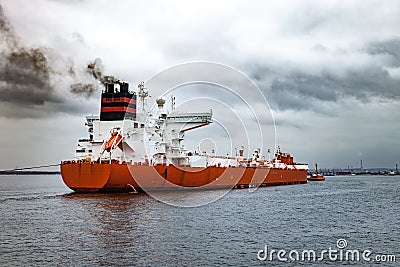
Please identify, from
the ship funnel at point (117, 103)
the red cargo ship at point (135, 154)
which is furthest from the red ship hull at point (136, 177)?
the ship funnel at point (117, 103)

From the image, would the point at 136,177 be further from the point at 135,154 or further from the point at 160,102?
the point at 160,102

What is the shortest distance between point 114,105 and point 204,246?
61.6 ft

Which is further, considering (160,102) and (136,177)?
(160,102)

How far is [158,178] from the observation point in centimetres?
2959

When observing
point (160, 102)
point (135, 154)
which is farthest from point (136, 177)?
point (160, 102)

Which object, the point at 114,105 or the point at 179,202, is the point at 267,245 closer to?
the point at 179,202

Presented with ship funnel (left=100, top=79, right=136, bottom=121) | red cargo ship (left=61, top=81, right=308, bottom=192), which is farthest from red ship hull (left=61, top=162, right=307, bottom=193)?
ship funnel (left=100, top=79, right=136, bottom=121)

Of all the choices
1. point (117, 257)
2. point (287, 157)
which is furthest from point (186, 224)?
point (287, 157)

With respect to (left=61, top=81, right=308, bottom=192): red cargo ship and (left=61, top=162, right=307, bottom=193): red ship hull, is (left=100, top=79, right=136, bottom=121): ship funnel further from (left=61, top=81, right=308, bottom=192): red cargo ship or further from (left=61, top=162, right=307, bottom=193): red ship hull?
(left=61, top=162, right=307, bottom=193): red ship hull

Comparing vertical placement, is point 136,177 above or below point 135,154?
below

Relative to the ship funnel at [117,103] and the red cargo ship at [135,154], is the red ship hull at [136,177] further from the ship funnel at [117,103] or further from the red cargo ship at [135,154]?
the ship funnel at [117,103]

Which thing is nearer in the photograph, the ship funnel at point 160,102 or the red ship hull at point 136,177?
the red ship hull at point 136,177

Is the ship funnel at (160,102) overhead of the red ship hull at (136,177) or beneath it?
overhead

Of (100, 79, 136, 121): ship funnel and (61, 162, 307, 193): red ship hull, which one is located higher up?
(100, 79, 136, 121): ship funnel
